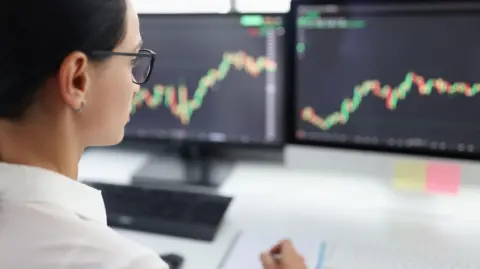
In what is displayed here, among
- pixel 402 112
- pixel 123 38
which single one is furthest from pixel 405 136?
pixel 123 38

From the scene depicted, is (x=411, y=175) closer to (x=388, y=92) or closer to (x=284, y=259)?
(x=388, y=92)

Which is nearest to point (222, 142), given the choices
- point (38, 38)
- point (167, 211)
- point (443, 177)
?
point (167, 211)

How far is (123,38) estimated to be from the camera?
0.74 metres

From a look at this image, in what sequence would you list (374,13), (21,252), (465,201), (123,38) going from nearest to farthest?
(21,252)
(123,38)
(374,13)
(465,201)

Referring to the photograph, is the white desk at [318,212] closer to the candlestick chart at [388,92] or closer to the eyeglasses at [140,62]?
the candlestick chart at [388,92]

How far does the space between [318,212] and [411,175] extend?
0.78 ft

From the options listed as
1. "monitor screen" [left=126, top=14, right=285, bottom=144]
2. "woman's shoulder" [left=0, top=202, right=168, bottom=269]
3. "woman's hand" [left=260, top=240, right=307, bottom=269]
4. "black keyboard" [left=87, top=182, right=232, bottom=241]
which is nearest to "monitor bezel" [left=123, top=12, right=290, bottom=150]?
"monitor screen" [left=126, top=14, right=285, bottom=144]

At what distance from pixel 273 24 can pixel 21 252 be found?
842 mm

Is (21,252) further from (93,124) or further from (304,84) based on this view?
(304,84)

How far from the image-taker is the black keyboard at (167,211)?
3.96 ft

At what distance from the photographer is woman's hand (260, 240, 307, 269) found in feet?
3.16

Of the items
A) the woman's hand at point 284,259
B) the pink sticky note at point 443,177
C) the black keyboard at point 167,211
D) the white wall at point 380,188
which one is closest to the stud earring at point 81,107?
the woman's hand at point 284,259

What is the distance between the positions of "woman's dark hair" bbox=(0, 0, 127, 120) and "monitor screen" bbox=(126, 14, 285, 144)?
0.68 meters

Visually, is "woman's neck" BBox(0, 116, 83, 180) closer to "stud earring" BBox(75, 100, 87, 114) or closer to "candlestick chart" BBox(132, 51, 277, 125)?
"stud earring" BBox(75, 100, 87, 114)
